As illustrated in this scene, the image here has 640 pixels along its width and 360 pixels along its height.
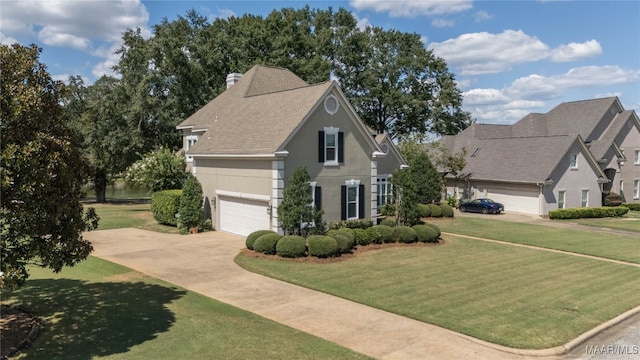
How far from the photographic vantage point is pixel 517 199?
40156 mm

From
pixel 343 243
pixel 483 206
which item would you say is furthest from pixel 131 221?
pixel 483 206

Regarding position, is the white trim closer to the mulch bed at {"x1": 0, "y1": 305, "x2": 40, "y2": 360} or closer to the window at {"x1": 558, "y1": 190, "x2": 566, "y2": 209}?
the mulch bed at {"x1": 0, "y1": 305, "x2": 40, "y2": 360}

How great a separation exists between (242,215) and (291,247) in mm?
6695

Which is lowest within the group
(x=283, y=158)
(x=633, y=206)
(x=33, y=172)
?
(x=633, y=206)

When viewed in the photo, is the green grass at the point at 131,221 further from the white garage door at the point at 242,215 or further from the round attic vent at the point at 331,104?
the round attic vent at the point at 331,104

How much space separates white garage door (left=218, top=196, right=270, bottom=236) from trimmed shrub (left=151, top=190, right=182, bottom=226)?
343cm

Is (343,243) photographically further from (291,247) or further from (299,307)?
(299,307)

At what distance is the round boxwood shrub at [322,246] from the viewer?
1983 cm

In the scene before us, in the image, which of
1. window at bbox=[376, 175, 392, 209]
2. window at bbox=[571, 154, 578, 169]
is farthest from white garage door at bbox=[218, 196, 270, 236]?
window at bbox=[571, 154, 578, 169]

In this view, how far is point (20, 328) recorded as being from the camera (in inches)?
424

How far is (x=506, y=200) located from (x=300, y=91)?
24.9m

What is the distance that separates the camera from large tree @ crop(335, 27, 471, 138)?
196 feet

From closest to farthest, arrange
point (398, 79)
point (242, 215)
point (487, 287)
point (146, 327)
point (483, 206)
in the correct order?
1. point (146, 327)
2. point (487, 287)
3. point (242, 215)
4. point (483, 206)
5. point (398, 79)

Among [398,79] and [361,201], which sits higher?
[398,79]
